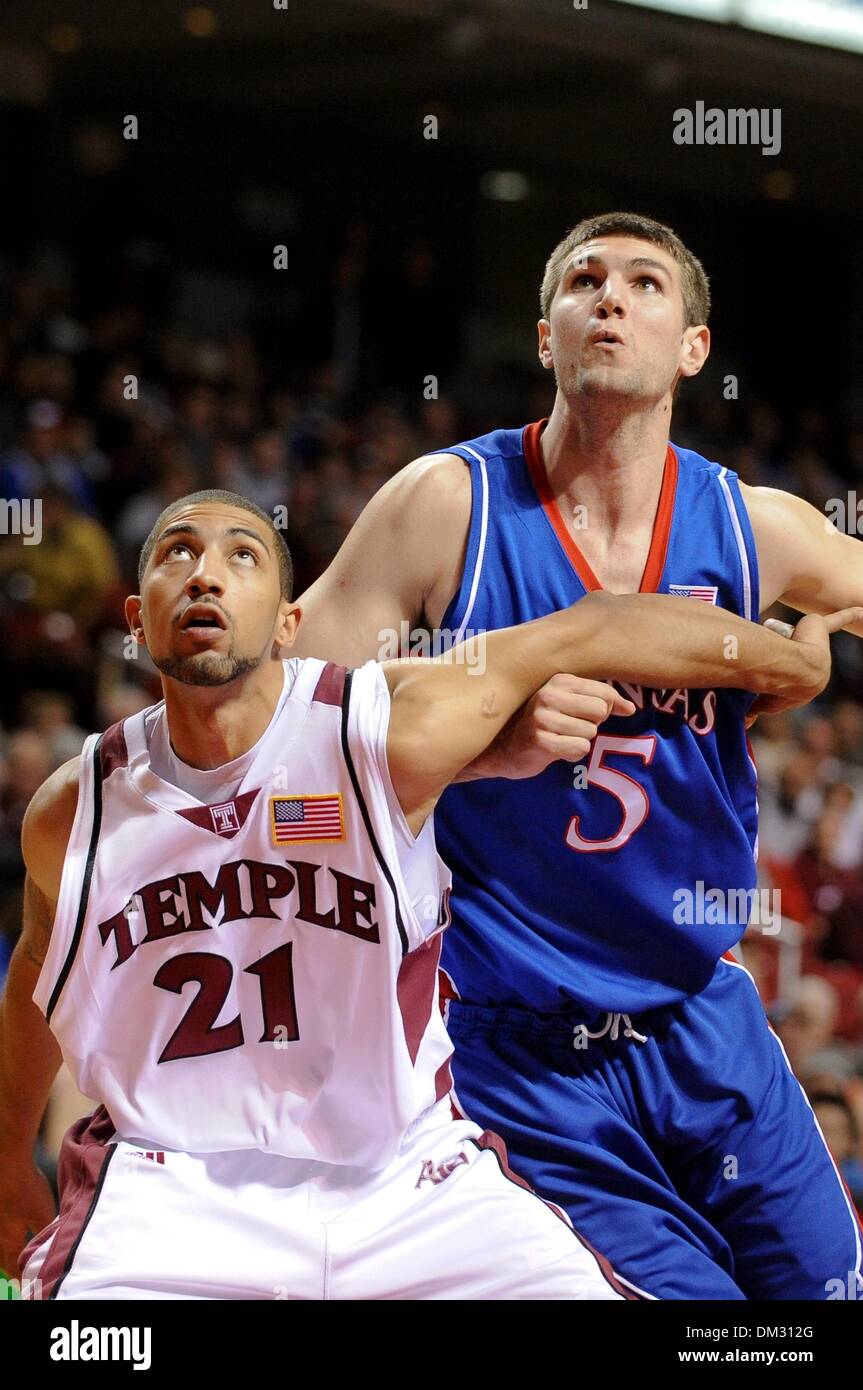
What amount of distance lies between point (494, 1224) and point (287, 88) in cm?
1228

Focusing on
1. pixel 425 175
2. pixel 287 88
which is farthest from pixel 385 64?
pixel 425 175

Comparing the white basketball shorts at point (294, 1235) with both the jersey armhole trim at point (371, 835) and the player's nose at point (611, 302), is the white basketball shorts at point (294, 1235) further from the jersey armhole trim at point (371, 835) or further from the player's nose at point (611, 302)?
the player's nose at point (611, 302)

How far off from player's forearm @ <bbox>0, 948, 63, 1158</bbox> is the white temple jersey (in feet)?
0.80

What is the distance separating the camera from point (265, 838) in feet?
9.69

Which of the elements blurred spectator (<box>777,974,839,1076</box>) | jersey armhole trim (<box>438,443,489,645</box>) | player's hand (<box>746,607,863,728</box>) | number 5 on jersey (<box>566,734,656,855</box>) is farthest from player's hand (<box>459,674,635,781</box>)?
blurred spectator (<box>777,974,839,1076</box>)

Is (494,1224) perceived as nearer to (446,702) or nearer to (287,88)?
(446,702)

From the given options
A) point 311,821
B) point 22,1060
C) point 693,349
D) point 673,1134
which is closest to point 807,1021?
point 673,1134

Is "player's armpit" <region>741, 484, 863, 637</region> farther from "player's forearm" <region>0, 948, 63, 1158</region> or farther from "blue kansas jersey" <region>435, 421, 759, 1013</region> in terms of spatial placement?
"player's forearm" <region>0, 948, 63, 1158</region>

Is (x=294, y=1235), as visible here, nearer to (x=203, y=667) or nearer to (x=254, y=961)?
(x=254, y=961)

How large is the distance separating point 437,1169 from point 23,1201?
88cm

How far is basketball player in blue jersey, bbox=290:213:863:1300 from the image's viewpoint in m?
3.32

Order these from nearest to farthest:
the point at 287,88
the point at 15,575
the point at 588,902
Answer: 1. the point at 588,902
2. the point at 15,575
3. the point at 287,88

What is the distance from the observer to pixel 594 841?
335 centimetres

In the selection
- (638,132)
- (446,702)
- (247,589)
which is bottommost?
(446,702)
